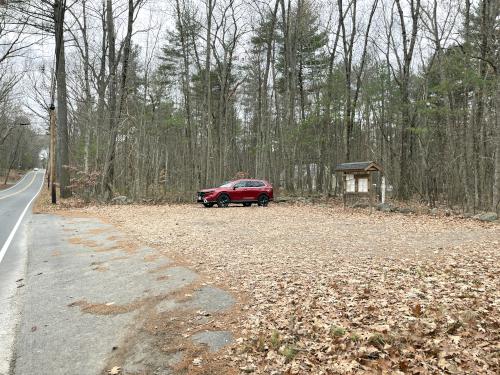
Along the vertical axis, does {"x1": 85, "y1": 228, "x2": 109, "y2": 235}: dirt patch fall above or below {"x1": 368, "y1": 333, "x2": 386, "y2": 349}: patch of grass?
above

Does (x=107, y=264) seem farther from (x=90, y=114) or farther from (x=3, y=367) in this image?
(x=90, y=114)

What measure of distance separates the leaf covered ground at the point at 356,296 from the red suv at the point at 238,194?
9592mm

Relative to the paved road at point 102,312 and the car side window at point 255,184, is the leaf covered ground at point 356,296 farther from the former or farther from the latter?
the car side window at point 255,184

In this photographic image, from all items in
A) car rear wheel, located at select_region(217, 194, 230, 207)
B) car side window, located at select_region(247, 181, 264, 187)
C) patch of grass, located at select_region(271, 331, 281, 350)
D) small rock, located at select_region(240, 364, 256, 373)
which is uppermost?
car side window, located at select_region(247, 181, 264, 187)

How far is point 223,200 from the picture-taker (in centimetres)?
2202

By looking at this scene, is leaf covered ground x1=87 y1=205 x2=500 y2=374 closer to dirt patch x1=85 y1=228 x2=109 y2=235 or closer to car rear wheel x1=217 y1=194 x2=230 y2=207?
dirt patch x1=85 y1=228 x2=109 y2=235

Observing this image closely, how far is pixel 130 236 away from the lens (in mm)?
12078

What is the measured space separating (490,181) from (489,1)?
Result: 38.2 feet

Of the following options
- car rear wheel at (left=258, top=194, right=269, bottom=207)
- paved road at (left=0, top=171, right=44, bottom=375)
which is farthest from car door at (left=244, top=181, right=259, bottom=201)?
paved road at (left=0, top=171, right=44, bottom=375)

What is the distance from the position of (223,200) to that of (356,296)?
16644mm

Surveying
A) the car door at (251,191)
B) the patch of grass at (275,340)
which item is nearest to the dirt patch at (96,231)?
the patch of grass at (275,340)

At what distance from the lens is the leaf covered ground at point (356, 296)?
13.1ft

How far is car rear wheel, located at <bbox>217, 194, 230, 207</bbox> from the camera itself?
21953mm

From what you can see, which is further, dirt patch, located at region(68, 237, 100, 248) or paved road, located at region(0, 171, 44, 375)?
dirt patch, located at region(68, 237, 100, 248)
